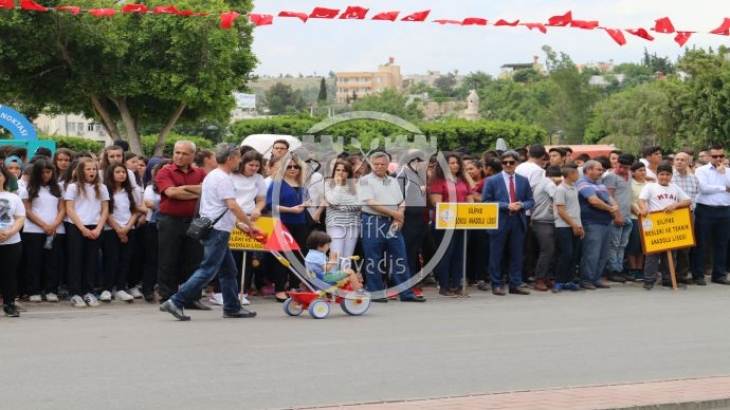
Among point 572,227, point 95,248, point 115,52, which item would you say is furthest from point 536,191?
point 115,52

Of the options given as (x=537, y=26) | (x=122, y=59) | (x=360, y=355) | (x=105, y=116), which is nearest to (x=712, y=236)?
(x=537, y=26)

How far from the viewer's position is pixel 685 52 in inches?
2618

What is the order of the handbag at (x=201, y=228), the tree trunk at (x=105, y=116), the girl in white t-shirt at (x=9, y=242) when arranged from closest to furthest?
the handbag at (x=201, y=228)
the girl in white t-shirt at (x=9, y=242)
the tree trunk at (x=105, y=116)

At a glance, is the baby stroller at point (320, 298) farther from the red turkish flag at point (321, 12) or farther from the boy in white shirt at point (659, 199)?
the boy in white shirt at point (659, 199)

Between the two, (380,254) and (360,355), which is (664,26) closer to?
(380,254)

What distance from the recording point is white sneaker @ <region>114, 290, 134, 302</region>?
49.1ft

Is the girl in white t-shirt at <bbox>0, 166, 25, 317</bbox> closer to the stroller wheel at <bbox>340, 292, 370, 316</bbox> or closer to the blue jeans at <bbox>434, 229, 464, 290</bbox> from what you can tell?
the stroller wheel at <bbox>340, 292, 370, 316</bbox>

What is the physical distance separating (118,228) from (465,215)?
4600 mm

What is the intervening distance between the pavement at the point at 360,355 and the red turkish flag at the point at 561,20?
12.4 ft

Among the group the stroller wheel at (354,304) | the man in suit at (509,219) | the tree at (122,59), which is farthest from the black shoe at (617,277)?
the tree at (122,59)

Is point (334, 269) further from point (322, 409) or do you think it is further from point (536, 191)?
point (322, 409)

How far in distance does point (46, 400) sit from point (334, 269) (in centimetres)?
576

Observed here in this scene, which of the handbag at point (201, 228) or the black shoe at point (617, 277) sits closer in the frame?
the handbag at point (201, 228)

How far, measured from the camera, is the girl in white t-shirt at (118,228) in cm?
1491
